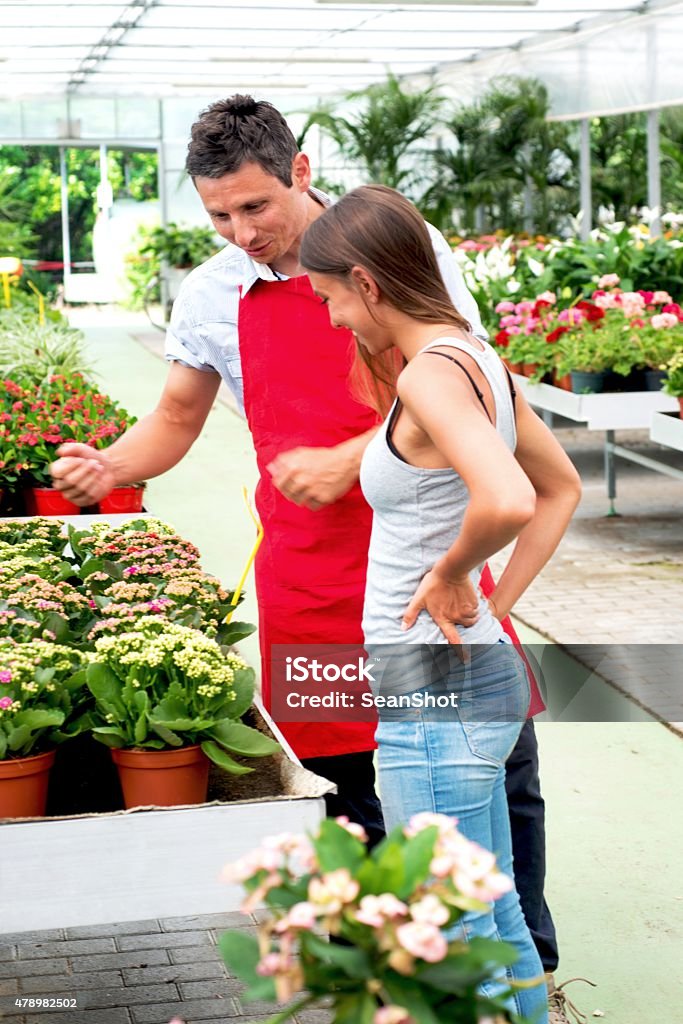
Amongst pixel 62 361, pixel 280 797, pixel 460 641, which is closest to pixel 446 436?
pixel 460 641

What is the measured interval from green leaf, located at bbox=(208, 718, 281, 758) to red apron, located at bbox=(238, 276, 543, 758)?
63cm

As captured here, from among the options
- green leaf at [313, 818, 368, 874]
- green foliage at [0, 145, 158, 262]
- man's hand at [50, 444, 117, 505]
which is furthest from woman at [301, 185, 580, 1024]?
green foliage at [0, 145, 158, 262]

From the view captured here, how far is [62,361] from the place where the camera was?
25.5ft

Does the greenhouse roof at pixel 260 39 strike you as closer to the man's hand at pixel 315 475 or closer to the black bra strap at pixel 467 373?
the man's hand at pixel 315 475

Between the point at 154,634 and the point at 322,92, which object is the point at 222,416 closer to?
the point at 154,634

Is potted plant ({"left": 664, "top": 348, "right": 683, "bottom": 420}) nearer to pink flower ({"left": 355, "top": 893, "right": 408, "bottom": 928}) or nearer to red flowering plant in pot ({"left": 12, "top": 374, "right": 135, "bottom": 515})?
red flowering plant in pot ({"left": 12, "top": 374, "right": 135, "bottom": 515})

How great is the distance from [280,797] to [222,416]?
30.1ft

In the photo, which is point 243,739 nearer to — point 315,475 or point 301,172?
point 315,475

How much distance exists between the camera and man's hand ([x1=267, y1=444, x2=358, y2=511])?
2.12 m

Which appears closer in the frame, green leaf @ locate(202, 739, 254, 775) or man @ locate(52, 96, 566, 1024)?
green leaf @ locate(202, 739, 254, 775)

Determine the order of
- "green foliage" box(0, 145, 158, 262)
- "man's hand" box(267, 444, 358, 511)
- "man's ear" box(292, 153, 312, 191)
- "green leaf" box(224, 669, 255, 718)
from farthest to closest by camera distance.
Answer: "green foliage" box(0, 145, 158, 262), "man's ear" box(292, 153, 312, 191), "man's hand" box(267, 444, 358, 511), "green leaf" box(224, 669, 255, 718)

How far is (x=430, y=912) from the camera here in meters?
0.95

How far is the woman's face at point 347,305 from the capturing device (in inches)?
67.9

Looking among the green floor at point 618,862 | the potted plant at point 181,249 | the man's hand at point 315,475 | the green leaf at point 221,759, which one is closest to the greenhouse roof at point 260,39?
the potted plant at point 181,249
